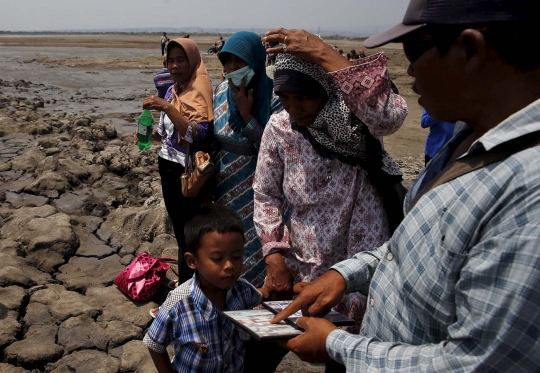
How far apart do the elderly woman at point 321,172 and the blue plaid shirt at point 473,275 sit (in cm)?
75

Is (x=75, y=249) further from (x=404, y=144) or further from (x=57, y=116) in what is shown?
(x=57, y=116)

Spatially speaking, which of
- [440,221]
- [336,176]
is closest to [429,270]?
[440,221]

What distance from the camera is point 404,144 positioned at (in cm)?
902

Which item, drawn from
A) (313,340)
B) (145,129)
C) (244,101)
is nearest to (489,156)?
(313,340)

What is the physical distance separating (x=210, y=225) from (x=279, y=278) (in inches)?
13.6

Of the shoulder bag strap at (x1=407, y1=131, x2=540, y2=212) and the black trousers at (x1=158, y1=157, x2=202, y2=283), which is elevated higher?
the shoulder bag strap at (x1=407, y1=131, x2=540, y2=212)

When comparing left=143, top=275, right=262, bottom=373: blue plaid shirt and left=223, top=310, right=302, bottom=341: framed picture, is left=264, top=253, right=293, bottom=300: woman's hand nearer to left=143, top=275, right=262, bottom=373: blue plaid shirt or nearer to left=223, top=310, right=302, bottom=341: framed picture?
left=143, top=275, right=262, bottom=373: blue plaid shirt

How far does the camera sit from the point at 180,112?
9.98 ft

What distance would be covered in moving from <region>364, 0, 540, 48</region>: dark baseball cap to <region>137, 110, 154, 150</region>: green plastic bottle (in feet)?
8.98

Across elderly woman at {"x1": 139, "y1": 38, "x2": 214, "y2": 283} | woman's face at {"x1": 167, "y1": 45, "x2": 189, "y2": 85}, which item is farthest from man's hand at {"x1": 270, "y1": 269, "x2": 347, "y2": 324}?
woman's face at {"x1": 167, "y1": 45, "x2": 189, "y2": 85}

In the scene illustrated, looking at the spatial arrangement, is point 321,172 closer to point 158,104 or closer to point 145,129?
point 158,104

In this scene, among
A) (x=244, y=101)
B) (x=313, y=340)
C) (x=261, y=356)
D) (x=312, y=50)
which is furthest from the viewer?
(x=244, y=101)

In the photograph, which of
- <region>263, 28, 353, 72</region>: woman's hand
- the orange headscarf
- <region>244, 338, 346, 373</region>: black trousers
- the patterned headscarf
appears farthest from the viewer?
the orange headscarf

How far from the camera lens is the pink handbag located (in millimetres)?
3609
